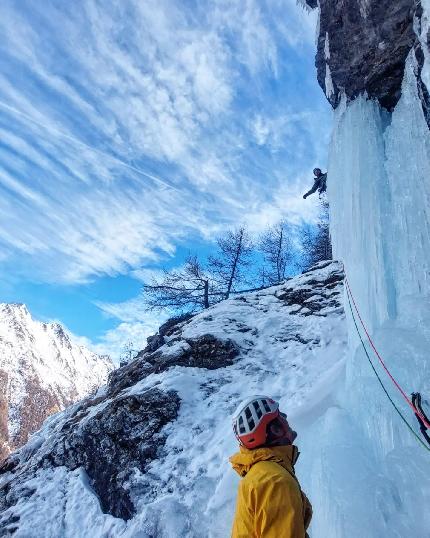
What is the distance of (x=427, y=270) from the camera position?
431cm

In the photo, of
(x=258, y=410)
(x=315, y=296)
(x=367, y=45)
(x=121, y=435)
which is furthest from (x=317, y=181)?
(x=258, y=410)

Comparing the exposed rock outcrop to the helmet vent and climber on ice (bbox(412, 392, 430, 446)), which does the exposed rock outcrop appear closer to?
climber on ice (bbox(412, 392, 430, 446))

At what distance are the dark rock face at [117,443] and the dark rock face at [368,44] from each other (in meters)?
6.15

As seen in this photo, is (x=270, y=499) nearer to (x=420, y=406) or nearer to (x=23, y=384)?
(x=420, y=406)

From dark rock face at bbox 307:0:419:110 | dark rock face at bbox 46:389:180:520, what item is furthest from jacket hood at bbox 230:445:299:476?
dark rock face at bbox 307:0:419:110

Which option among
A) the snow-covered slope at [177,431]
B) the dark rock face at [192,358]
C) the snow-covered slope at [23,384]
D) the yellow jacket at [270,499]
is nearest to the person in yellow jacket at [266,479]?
the yellow jacket at [270,499]

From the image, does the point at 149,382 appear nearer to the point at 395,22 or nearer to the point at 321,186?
the point at 321,186

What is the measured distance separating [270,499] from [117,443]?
5.36m

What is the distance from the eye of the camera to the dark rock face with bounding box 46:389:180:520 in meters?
5.98

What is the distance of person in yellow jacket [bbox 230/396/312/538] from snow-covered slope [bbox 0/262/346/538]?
1837 mm

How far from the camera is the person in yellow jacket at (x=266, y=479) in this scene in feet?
6.33

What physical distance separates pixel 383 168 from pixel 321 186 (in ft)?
14.2

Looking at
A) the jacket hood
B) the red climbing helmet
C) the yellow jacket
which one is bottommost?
the yellow jacket

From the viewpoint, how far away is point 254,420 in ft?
7.67
